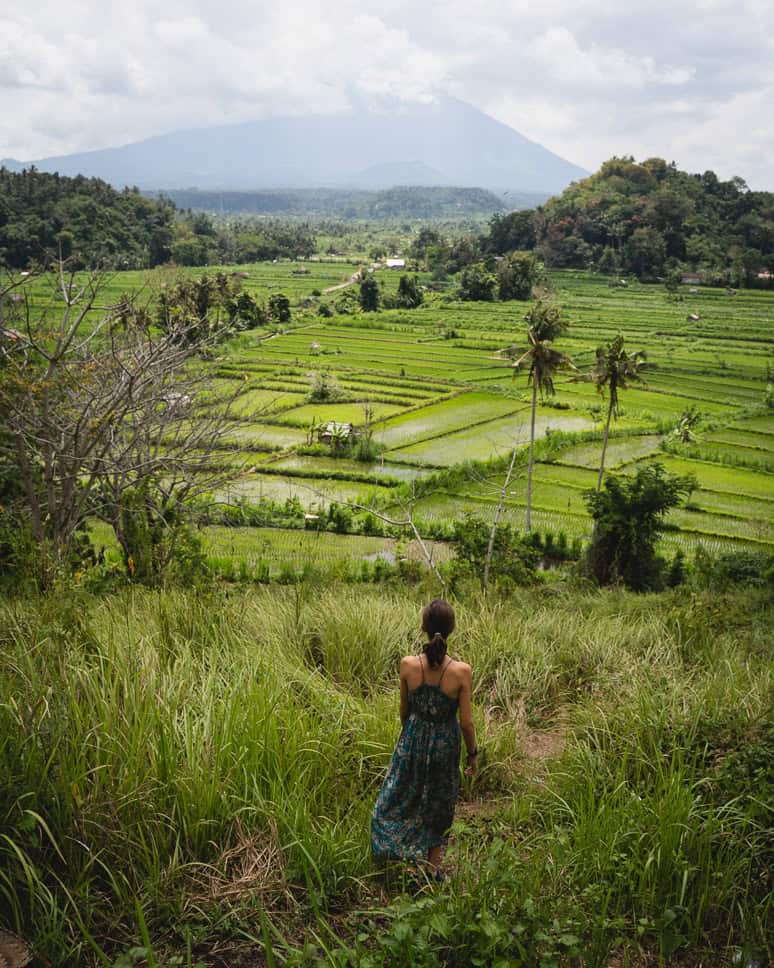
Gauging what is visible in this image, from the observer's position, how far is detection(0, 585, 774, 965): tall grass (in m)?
2.60

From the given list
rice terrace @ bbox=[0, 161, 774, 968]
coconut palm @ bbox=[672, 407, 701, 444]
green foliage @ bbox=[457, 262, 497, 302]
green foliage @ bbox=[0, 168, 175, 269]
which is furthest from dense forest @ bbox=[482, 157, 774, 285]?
rice terrace @ bbox=[0, 161, 774, 968]

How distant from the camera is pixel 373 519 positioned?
2445cm

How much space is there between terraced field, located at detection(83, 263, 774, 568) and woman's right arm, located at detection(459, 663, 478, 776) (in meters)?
9.29

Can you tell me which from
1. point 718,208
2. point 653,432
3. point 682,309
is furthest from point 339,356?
point 718,208

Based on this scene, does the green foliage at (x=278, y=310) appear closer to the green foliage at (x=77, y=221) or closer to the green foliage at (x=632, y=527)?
the green foliage at (x=77, y=221)

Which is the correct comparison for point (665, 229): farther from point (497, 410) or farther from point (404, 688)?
point (404, 688)

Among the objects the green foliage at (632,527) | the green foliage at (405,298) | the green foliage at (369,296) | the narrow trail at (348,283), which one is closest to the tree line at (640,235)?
the green foliage at (405,298)

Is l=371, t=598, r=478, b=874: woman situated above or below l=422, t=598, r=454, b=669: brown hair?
below

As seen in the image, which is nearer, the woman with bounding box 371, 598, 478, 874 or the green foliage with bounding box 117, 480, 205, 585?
the woman with bounding box 371, 598, 478, 874

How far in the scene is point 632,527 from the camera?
1933 cm

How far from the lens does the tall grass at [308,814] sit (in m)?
2.60

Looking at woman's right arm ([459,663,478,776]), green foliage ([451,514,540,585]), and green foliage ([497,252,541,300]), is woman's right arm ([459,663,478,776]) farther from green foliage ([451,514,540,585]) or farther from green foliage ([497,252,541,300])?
green foliage ([497,252,541,300])

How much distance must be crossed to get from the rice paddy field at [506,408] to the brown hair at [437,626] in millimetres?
9900

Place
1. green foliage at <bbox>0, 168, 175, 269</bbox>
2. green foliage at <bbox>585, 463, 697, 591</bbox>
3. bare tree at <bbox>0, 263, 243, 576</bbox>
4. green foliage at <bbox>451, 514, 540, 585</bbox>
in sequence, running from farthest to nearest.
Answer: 1. green foliage at <bbox>0, 168, 175, 269</bbox>
2. green foliage at <bbox>585, 463, 697, 591</bbox>
3. green foliage at <bbox>451, 514, 540, 585</bbox>
4. bare tree at <bbox>0, 263, 243, 576</bbox>
